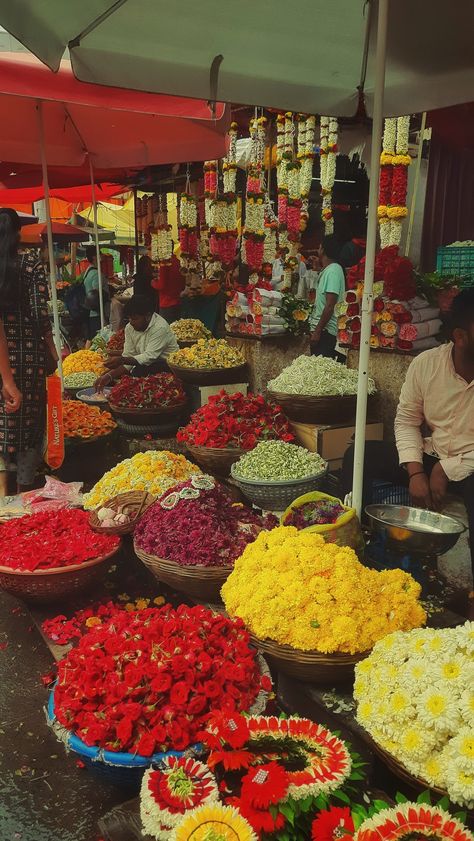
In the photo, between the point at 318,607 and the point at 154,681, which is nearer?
the point at 154,681

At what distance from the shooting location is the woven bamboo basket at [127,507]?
137 inches

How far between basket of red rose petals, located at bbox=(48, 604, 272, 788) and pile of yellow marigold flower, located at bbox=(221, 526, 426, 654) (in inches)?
5.5

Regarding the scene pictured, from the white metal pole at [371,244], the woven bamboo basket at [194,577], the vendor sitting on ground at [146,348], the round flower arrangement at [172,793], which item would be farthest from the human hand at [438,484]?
the vendor sitting on ground at [146,348]

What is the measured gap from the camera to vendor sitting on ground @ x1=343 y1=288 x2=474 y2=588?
3293mm

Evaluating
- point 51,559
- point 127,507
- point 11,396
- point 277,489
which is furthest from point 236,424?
point 51,559

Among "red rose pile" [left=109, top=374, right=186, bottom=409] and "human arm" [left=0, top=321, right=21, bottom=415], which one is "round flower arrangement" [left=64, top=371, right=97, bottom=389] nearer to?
"red rose pile" [left=109, top=374, right=186, bottom=409]

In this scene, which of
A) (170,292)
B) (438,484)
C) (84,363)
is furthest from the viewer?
(170,292)

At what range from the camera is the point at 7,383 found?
4598 millimetres

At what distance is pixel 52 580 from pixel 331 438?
224 cm

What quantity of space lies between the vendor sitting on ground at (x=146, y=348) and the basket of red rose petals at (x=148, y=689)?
4.38m

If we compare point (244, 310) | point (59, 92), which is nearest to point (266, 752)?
point (59, 92)

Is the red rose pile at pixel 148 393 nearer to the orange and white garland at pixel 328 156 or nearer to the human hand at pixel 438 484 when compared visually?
the human hand at pixel 438 484

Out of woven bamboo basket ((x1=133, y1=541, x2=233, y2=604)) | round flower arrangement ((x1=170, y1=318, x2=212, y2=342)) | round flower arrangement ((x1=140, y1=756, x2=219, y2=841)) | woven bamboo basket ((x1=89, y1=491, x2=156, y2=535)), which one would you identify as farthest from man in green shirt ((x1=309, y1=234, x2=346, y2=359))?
round flower arrangement ((x1=140, y1=756, x2=219, y2=841))

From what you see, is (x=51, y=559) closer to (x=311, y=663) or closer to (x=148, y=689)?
(x=148, y=689)
